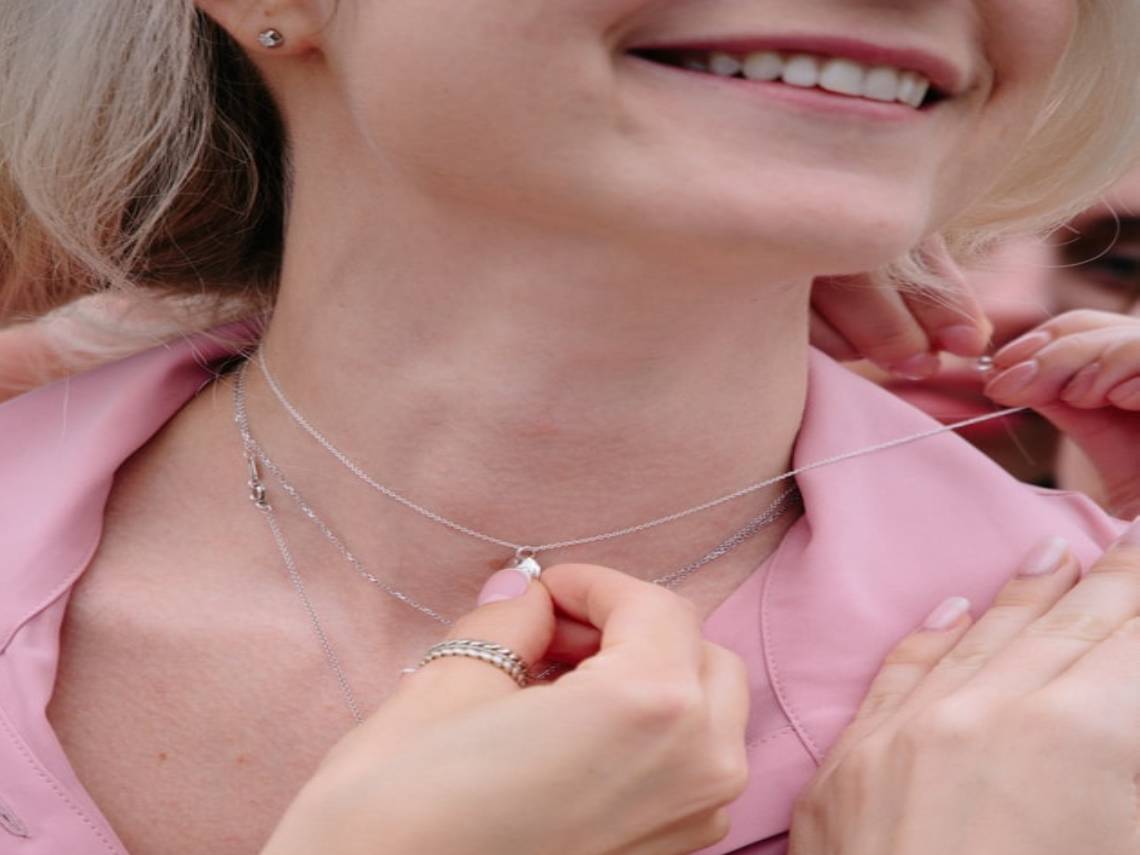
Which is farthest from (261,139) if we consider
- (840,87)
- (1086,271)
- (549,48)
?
(1086,271)

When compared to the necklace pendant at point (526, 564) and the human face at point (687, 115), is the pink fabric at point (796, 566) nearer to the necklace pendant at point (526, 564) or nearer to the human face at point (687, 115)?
the necklace pendant at point (526, 564)

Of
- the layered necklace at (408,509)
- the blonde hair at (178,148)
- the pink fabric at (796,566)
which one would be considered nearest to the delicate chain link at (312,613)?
A: the layered necklace at (408,509)

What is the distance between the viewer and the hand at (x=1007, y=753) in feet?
3.63

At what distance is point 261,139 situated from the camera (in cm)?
158

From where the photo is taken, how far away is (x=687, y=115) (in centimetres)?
114

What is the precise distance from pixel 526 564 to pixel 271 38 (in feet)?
1.51

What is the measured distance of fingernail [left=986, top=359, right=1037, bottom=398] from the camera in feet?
5.09

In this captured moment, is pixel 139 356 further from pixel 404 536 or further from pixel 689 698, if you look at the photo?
pixel 689 698

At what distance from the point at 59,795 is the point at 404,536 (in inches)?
13.4

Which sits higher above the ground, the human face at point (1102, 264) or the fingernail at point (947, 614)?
the fingernail at point (947, 614)

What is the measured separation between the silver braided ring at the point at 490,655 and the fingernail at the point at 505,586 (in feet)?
0.25

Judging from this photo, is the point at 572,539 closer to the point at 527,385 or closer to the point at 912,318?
the point at 527,385

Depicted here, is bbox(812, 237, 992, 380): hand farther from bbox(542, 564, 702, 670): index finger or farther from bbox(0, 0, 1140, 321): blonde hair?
bbox(542, 564, 702, 670): index finger

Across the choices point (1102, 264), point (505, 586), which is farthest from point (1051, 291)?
point (505, 586)
